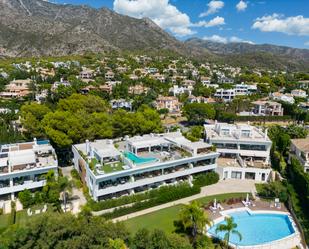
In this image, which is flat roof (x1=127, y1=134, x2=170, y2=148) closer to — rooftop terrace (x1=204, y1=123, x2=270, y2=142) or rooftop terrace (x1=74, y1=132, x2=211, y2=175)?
rooftop terrace (x1=74, y1=132, x2=211, y2=175)

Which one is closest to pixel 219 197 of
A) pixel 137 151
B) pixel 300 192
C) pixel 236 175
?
pixel 236 175

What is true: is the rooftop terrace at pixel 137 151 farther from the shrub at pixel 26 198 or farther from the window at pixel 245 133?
the window at pixel 245 133

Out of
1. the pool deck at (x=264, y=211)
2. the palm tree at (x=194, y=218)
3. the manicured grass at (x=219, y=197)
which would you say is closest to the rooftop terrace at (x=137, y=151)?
the manicured grass at (x=219, y=197)

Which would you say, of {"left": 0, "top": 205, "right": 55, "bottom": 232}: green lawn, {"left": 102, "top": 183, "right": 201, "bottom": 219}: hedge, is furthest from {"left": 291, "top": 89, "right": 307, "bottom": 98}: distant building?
{"left": 0, "top": 205, "right": 55, "bottom": 232}: green lawn

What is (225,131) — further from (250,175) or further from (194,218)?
(194,218)

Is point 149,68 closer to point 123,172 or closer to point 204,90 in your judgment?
point 204,90
